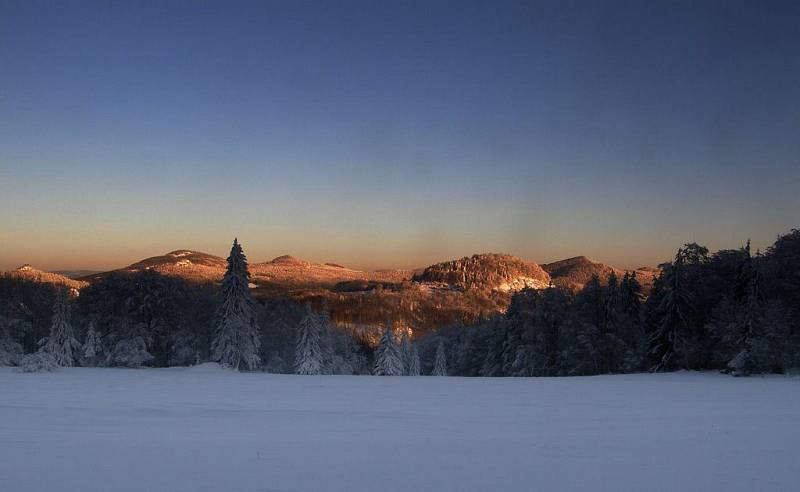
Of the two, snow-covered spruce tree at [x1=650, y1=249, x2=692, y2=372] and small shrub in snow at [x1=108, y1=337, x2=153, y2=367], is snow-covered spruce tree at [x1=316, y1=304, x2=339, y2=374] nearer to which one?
small shrub in snow at [x1=108, y1=337, x2=153, y2=367]

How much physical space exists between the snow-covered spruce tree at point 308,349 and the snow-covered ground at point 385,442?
27.9 m

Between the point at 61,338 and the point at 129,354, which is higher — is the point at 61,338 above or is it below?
above

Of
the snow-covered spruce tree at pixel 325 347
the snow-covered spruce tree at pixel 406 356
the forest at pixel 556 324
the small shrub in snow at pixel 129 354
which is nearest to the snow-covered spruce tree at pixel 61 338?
the forest at pixel 556 324

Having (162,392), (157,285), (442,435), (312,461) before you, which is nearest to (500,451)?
(442,435)

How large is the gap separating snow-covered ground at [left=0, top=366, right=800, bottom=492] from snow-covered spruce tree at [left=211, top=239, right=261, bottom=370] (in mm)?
17092

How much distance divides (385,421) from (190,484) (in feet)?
19.7

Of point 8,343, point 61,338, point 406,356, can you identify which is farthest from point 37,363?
point 406,356

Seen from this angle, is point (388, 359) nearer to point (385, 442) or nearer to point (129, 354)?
point (129, 354)

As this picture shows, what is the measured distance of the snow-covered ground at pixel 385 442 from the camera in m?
8.12

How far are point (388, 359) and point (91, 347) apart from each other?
32292 mm

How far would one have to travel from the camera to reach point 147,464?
345 inches

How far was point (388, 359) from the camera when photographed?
61812mm

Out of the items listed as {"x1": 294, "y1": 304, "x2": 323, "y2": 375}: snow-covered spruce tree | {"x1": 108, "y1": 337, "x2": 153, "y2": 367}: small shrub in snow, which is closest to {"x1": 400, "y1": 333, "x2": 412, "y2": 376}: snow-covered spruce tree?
{"x1": 294, "y1": 304, "x2": 323, "y2": 375}: snow-covered spruce tree

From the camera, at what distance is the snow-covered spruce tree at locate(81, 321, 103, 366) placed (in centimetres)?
3709
